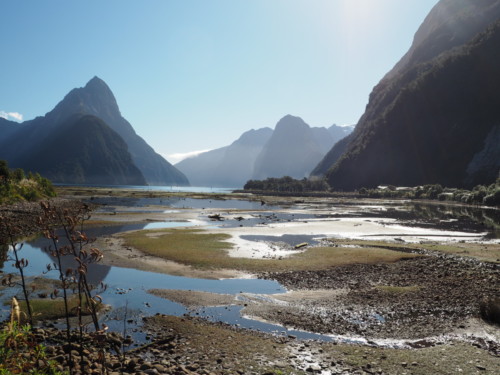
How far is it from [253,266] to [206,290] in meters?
7.79

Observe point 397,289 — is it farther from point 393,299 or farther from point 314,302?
point 314,302

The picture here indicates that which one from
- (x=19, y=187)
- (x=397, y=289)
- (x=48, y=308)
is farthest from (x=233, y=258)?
(x=19, y=187)

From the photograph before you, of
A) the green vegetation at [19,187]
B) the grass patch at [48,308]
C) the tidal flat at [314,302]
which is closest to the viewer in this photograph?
the tidal flat at [314,302]

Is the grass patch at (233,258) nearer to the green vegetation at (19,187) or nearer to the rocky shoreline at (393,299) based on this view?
the rocky shoreline at (393,299)

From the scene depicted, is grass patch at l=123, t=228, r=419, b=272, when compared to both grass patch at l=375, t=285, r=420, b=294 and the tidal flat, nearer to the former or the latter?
the tidal flat

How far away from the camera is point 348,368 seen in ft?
43.5

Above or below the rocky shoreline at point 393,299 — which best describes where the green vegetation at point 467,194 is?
above

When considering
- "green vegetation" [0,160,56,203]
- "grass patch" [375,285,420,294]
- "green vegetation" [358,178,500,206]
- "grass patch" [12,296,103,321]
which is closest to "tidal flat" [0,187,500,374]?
"grass patch" [375,285,420,294]

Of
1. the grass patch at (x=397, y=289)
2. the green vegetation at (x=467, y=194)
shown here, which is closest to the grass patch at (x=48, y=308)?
the grass patch at (x=397, y=289)

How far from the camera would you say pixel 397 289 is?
24.4 metres

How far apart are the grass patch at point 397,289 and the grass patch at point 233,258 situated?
7.19 metres

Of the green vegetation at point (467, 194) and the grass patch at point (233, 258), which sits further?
the green vegetation at point (467, 194)

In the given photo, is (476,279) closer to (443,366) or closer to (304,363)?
(443,366)

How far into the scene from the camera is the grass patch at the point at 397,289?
2391 cm
